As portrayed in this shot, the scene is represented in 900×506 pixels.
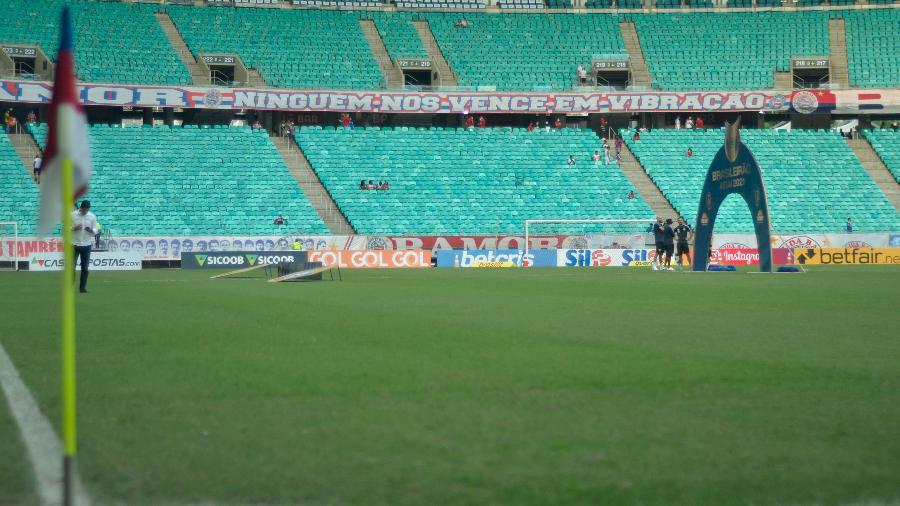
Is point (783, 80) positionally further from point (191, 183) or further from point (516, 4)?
point (191, 183)

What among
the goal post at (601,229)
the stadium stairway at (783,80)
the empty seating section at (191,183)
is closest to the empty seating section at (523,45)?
the stadium stairway at (783,80)

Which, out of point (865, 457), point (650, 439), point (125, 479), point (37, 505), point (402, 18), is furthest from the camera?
point (402, 18)

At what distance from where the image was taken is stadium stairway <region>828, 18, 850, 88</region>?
2386 inches

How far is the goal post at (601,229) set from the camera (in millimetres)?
48072

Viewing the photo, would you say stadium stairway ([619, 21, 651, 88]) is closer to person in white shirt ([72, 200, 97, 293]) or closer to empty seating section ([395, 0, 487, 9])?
empty seating section ([395, 0, 487, 9])

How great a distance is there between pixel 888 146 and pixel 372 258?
102 feet

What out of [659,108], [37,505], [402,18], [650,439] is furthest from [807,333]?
[402,18]

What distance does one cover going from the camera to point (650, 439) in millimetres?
5410

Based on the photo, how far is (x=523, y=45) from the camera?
62.8 metres

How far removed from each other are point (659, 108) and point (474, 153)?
11022mm

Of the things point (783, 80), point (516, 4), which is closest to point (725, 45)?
point (783, 80)

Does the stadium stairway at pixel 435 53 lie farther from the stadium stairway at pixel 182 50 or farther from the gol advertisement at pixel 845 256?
the gol advertisement at pixel 845 256

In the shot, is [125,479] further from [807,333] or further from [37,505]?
[807,333]

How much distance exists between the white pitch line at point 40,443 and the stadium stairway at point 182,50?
50475 mm
